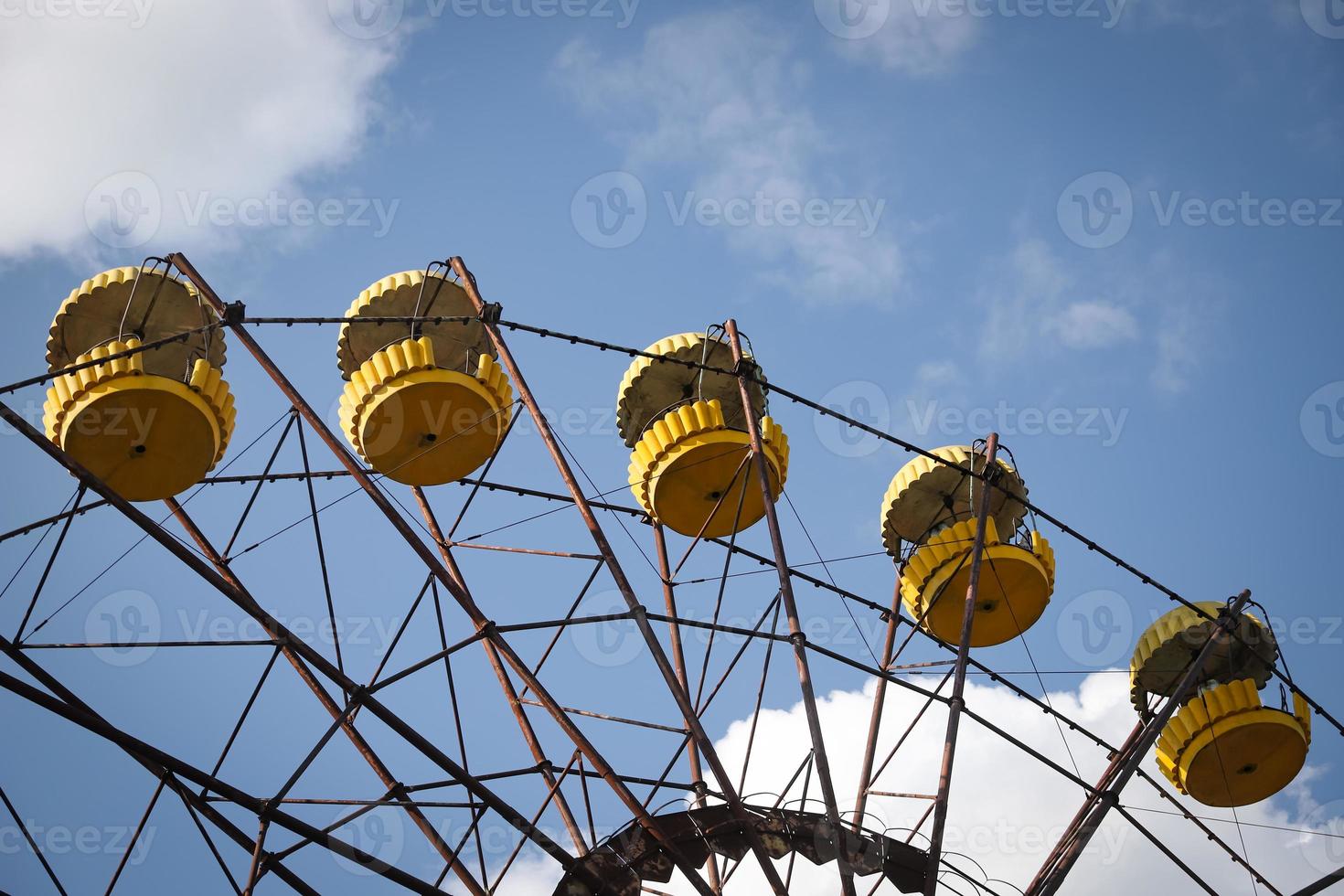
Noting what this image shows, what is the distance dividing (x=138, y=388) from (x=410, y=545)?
16.2ft

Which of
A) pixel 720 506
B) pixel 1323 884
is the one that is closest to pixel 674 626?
pixel 720 506

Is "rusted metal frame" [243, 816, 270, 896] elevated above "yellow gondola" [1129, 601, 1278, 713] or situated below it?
below

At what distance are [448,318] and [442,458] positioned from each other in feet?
8.11

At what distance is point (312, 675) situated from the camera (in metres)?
24.0

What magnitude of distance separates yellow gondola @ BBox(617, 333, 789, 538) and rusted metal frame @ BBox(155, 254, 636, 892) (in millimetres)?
3740

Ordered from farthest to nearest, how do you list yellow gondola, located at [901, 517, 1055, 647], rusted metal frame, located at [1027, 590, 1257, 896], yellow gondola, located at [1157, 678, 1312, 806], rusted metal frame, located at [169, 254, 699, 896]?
1. yellow gondola, located at [1157, 678, 1312, 806]
2. yellow gondola, located at [901, 517, 1055, 647]
3. rusted metal frame, located at [1027, 590, 1257, 896]
4. rusted metal frame, located at [169, 254, 699, 896]

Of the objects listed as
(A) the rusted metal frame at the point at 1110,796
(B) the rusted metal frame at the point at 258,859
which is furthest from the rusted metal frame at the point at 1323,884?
(B) the rusted metal frame at the point at 258,859

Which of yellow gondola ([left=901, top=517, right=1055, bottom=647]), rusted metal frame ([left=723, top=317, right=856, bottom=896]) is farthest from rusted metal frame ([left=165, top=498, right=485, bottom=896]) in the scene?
yellow gondola ([left=901, top=517, right=1055, bottom=647])

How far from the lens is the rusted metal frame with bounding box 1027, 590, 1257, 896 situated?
71.8ft

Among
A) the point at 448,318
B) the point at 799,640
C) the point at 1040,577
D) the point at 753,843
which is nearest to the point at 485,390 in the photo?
the point at 448,318

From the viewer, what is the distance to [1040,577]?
2695 cm

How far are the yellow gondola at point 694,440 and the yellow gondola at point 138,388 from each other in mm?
6997

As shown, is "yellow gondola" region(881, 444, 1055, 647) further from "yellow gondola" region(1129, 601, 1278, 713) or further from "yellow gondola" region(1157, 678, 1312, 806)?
"yellow gondola" region(1157, 678, 1312, 806)

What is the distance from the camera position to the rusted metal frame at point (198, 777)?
18.0 m
